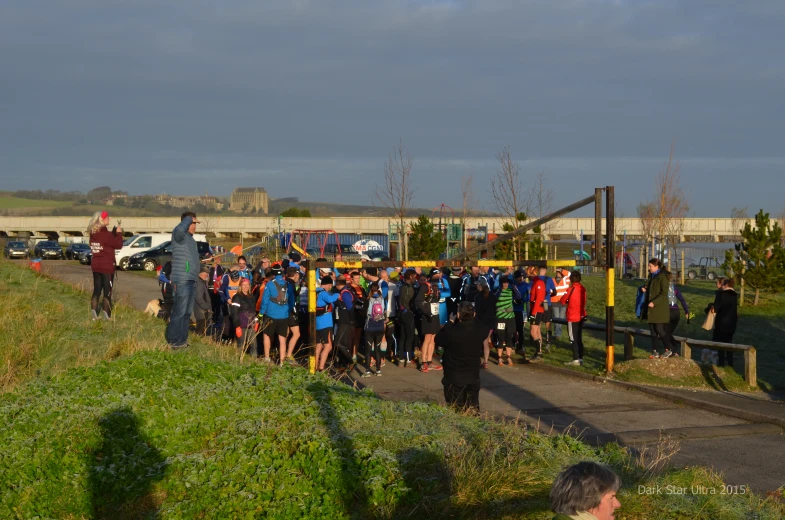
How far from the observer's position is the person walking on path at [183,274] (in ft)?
37.7

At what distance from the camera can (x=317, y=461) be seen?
7.12m

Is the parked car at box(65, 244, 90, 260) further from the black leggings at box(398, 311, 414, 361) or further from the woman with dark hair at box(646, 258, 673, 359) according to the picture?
the woman with dark hair at box(646, 258, 673, 359)

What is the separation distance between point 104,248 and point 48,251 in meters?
41.0

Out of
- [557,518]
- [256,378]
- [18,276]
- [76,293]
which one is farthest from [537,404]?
[18,276]

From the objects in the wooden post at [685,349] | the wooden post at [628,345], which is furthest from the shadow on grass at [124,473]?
the wooden post at [628,345]

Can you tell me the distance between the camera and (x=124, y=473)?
746cm

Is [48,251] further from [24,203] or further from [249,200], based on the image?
[249,200]

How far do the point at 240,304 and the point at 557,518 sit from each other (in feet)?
39.0

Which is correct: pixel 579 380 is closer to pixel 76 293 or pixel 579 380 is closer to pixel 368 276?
pixel 368 276

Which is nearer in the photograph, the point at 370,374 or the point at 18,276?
the point at 370,374

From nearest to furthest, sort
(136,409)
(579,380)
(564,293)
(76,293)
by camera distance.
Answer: (136,409) < (579,380) < (564,293) < (76,293)

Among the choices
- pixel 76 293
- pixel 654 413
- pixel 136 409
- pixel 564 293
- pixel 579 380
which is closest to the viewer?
pixel 136 409

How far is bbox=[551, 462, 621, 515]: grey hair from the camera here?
14.0 ft

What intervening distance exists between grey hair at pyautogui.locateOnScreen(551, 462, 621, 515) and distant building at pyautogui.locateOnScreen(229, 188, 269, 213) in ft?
444
